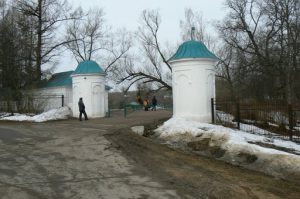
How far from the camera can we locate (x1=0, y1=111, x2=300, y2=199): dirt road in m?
9.23

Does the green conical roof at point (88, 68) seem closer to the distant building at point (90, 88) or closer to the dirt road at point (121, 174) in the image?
the distant building at point (90, 88)

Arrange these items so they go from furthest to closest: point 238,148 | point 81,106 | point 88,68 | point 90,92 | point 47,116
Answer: point 88,68, point 90,92, point 47,116, point 81,106, point 238,148

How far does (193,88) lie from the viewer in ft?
77.3

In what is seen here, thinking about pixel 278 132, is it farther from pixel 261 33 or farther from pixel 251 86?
pixel 261 33

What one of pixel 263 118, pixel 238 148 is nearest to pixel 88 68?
pixel 263 118

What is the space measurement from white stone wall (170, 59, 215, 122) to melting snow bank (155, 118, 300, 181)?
310 cm

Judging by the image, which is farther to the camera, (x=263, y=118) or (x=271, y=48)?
(x=271, y=48)

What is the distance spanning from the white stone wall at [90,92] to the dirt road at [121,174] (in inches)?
638

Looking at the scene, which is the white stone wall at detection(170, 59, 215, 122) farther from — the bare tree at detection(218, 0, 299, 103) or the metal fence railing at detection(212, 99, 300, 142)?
the bare tree at detection(218, 0, 299, 103)

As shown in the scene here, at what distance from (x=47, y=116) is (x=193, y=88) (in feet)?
41.7

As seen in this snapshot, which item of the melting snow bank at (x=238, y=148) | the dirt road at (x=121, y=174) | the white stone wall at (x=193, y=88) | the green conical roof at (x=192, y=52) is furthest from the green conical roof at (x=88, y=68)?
the dirt road at (x=121, y=174)

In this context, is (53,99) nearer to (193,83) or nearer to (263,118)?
(193,83)

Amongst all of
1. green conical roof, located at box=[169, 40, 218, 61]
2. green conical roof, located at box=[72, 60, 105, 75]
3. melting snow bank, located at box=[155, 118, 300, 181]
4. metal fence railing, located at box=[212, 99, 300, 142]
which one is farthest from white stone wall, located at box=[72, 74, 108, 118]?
melting snow bank, located at box=[155, 118, 300, 181]

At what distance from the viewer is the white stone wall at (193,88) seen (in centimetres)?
2345
